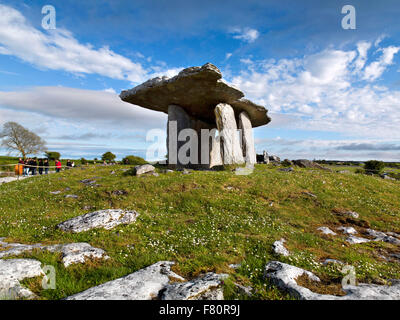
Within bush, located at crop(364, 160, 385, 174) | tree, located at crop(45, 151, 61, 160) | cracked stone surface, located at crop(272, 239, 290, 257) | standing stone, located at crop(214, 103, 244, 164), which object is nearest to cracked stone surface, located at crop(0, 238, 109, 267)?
cracked stone surface, located at crop(272, 239, 290, 257)

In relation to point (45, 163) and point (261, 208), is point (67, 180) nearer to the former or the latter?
point (261, 208)

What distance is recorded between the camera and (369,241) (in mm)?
8211

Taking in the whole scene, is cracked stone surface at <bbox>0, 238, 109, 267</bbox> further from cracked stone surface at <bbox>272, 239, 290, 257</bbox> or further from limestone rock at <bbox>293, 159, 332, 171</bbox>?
limestone rock at <bbox>293, 159, 332, 171</bbox>

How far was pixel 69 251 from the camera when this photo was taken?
610cm

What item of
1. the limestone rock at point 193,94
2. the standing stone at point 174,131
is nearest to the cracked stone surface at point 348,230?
the limestone rock at point 193,94

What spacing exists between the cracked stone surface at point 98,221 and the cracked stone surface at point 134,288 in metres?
4.22

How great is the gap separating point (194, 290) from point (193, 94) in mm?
20503

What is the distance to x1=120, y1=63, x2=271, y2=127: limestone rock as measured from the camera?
19.2 m

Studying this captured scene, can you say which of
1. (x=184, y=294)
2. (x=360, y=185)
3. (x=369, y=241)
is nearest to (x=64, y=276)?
(x=184, y=294)

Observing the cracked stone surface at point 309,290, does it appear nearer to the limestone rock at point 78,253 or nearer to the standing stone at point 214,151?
the limestone rock at point 78,253

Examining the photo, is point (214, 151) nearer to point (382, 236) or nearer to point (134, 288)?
point (382, 236)

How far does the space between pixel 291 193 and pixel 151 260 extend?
9.43 meters

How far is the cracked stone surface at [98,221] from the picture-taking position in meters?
8.23

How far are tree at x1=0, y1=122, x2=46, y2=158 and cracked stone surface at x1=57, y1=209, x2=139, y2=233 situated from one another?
50328 millimetres
